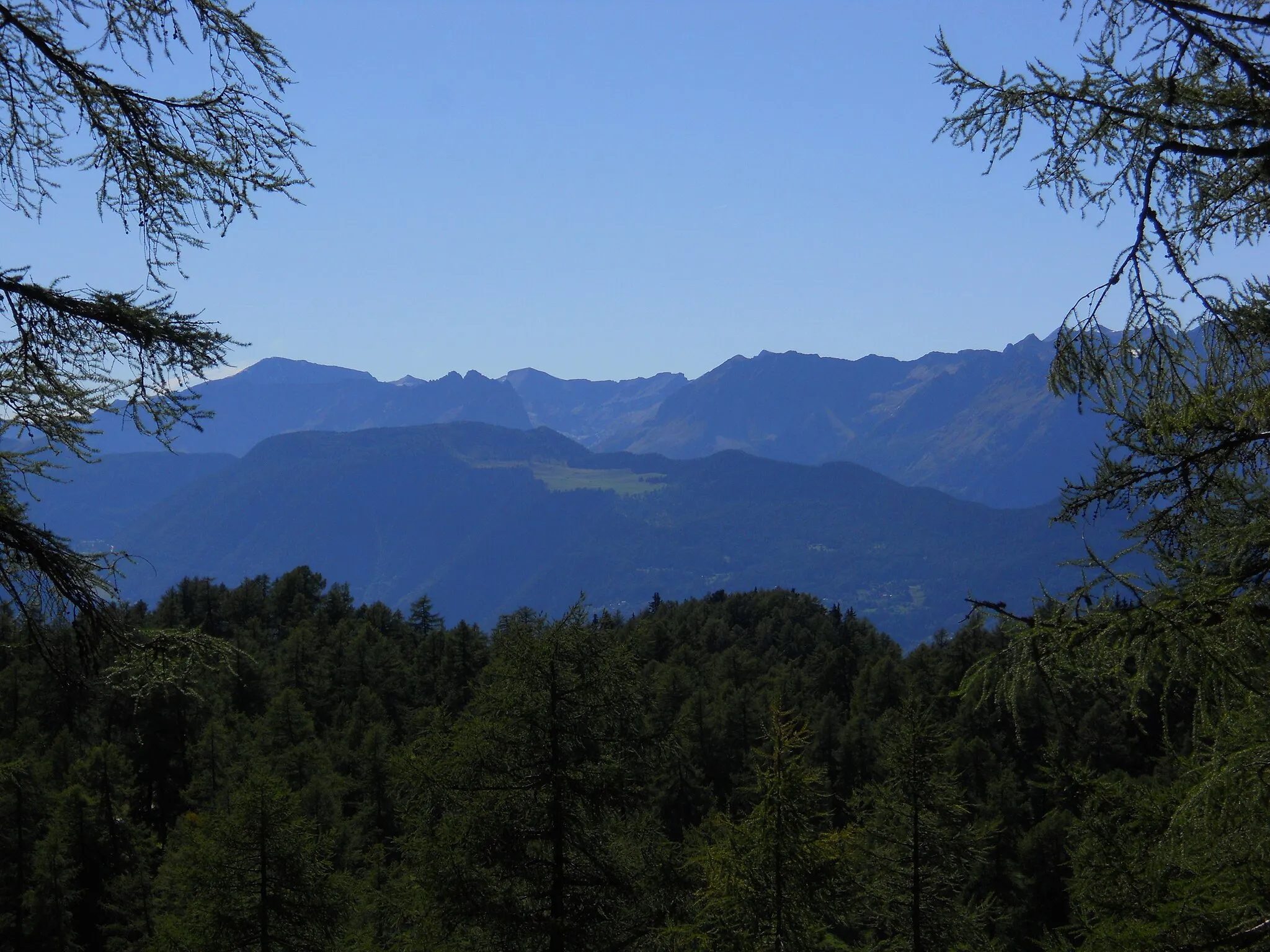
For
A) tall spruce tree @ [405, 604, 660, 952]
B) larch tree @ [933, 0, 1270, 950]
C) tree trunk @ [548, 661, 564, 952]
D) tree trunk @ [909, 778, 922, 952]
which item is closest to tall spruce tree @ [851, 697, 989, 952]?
tree trunk @ [909, 778, 922, 952]

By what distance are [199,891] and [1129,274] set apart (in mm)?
15505

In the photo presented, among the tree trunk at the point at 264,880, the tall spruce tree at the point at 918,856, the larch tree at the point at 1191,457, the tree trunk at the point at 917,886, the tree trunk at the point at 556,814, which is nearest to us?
the larch tree at the point at 1191,457

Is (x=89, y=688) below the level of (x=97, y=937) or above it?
above

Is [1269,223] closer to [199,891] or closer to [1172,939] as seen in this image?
[1172,939]

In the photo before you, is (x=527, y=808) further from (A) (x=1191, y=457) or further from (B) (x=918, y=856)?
(A) (x=1191, y=457)

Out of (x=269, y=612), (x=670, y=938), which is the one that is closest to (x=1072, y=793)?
(x=670, y=938)

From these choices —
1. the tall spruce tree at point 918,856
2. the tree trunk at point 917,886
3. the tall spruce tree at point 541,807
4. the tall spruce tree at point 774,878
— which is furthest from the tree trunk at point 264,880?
the tree trunk at point 917,886

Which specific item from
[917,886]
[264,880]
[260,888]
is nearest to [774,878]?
[917,886]

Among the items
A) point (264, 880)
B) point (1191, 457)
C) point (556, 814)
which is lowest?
point (264, 880)

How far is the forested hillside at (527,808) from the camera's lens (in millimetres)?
11484

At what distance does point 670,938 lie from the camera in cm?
1180

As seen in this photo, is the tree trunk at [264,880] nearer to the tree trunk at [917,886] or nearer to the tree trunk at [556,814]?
the tree trunk at [556,814]

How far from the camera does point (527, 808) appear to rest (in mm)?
11570

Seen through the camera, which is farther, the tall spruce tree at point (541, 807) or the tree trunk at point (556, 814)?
the tree trunk at point (556, 814)
